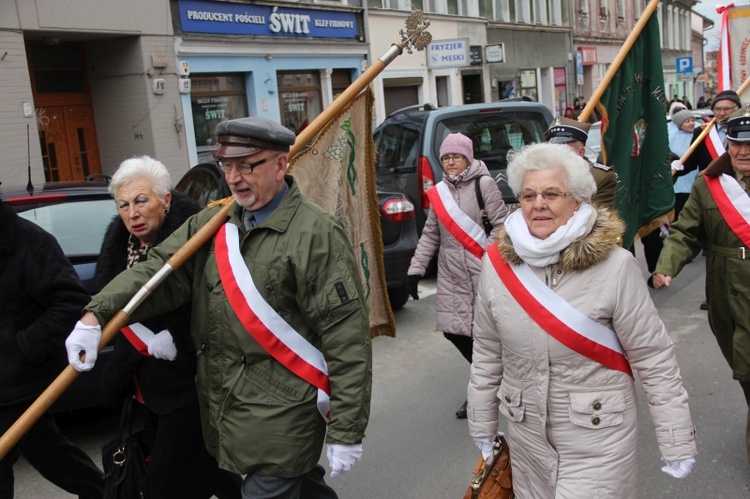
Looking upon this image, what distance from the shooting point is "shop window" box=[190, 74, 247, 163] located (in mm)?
15883

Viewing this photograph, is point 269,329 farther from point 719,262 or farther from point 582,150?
point 582,150

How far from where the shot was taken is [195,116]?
15.9 metres

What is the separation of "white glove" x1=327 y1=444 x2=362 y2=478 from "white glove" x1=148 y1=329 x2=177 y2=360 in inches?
32.9

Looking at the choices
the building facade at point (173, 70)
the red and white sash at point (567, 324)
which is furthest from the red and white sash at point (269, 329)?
the building facade at point (173, 70)

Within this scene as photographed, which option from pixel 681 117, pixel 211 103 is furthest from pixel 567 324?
pixel 211 103

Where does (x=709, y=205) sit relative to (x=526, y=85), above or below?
below

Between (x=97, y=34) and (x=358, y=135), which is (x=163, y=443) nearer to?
(x=358, y=135)

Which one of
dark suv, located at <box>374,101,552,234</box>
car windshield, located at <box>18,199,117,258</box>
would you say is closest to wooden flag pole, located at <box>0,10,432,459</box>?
car windshield, located at <box>18,199,117,258</box>

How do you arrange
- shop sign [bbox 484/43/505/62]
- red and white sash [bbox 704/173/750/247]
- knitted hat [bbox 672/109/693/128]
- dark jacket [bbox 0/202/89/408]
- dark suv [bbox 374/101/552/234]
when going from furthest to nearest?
1. shop sign [bbox 484/43/505/62]
2. knitted hat [bbox 672/109/693/128]
3. dark suv [bbox 374/101/552/234]
4. red and white sash [bbox 704/173/750/247]
5. dark jacket [bbox 0/202/89/408]

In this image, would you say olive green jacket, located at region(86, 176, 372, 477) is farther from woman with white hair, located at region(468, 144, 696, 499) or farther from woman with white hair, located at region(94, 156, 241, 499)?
woman with white hair, located at region(468, 144, 696, 499)

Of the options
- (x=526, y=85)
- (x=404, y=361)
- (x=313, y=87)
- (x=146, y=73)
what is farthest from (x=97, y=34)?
(x=526, y=85)

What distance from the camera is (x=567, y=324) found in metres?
2.55

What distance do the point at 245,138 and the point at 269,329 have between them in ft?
2.14

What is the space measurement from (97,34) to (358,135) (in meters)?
11.4
